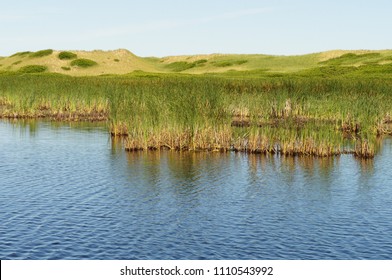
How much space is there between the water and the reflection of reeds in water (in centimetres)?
92

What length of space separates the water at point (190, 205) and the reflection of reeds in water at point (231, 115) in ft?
3.02

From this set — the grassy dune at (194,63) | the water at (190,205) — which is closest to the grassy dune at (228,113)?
the water at (190,205)

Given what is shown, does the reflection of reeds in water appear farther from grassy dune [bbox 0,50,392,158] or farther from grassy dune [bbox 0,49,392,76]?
grassy dune [bbox 0,49,392,76]

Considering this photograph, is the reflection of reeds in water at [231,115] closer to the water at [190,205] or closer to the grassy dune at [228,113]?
the grassy dune at [228,113]

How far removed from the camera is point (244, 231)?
12.2 metres

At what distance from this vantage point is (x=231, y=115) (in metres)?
23.6

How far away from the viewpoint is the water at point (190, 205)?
11195 millimetres

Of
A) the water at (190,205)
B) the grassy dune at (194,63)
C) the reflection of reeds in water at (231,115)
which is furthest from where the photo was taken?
the grassy dune at (194,63)

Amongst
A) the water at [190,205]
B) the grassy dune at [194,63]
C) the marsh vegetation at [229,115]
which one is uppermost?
the grassy dune at [194,63]

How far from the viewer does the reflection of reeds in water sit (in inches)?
884

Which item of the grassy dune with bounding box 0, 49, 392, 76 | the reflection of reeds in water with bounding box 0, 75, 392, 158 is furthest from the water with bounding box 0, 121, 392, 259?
the grassy dune with bounding box 0, 49, 392, 76

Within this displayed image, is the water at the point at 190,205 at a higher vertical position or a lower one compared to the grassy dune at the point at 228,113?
lower
